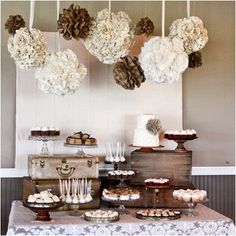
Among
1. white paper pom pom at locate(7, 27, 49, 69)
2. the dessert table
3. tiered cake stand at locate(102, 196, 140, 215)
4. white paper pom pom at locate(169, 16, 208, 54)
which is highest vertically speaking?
white paper pom pom at locate(169, 16, 208, 54)

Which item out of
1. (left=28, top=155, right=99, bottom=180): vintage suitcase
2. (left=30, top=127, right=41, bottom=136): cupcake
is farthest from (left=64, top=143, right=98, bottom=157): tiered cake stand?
(left=30, top=127, right=41, bottom=136): cupcake

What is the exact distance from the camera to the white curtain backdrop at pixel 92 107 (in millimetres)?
3754

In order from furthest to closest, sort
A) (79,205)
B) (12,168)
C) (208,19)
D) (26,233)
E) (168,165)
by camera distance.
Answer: (208,19) → (12,168) → (168,165) → (79,205) → (26,233)

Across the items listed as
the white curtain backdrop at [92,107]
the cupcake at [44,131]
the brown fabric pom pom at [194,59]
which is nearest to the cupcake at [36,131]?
the cupcake at [44,131]

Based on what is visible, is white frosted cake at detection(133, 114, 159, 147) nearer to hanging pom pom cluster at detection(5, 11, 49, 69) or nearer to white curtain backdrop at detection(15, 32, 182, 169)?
white curtain backdrop at detection(15, 32, 182, 169)

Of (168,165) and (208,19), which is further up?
(208,19)

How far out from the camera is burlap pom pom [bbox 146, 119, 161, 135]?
3520mm

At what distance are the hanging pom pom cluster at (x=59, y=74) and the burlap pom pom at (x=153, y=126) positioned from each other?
2.83ft

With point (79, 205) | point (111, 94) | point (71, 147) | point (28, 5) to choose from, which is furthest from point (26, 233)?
point (28, 5)

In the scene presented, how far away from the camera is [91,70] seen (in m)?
3.85

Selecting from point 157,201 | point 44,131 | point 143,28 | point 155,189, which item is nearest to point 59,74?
point 143,28

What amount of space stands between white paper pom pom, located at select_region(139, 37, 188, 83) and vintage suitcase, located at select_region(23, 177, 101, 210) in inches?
42.9

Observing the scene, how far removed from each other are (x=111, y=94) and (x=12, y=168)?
3.01 ft

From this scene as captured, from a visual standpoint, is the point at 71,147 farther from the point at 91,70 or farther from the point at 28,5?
the point at 28,5
